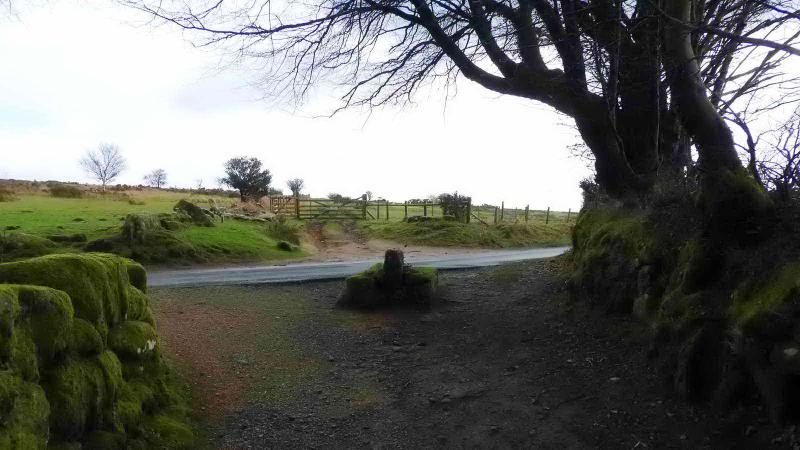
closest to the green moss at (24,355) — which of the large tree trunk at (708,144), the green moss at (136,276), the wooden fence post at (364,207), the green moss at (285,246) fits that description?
the green moss at (136,276)

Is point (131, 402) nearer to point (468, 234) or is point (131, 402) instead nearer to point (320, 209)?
point (468, 234)

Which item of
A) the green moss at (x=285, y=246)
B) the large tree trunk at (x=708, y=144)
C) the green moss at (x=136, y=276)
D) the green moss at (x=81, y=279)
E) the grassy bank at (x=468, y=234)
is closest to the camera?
the green moss at (x=81, y=279)

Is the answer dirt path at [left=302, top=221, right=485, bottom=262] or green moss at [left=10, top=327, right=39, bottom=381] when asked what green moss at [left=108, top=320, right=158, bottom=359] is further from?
dirt path at [left=302, top=221, right=485, bottom=262]

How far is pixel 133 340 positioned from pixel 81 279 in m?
1.00

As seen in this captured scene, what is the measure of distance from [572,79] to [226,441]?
7714 millimetres

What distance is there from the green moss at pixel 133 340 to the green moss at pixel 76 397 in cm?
74

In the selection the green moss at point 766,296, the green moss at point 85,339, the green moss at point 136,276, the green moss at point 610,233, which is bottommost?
the green moss at point 85,339

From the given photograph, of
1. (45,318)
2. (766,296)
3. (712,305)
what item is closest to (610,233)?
(712,305)

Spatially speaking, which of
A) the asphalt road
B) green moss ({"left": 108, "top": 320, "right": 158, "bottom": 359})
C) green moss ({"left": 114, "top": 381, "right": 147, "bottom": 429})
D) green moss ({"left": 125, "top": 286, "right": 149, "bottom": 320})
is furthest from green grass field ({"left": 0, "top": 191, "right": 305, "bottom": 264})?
green moss ({"left": 114, "top": 381, "right": 147, "bottom": 429})

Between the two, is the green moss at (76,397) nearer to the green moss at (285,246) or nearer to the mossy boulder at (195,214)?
the green moss at (285,246)

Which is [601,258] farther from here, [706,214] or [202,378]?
[202,378]

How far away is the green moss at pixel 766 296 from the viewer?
13.0 ft

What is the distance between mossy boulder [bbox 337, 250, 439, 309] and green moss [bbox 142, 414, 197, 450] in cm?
565

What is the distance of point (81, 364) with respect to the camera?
14.5ft
